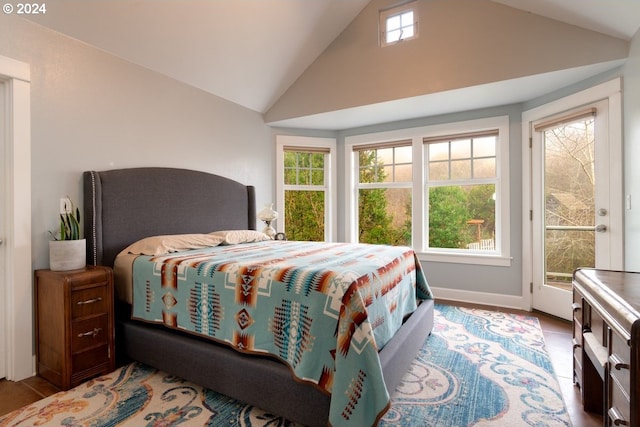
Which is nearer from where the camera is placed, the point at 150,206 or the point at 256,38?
the point at 150,206

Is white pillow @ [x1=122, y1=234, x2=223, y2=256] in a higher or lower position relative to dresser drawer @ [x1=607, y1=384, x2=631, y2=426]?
higher

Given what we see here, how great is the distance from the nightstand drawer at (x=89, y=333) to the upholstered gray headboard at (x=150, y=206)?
53 centimetres

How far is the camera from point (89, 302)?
2037 millimetres

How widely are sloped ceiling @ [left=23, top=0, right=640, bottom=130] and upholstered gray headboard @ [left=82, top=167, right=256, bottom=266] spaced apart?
3.43ft

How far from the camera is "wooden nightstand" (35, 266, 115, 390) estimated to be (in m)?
1.95

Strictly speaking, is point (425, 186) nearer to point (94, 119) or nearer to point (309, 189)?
point (309, 189)

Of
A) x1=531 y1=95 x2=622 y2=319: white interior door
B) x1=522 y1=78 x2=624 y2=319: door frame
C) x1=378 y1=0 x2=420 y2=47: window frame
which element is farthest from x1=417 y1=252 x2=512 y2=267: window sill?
x1=378 y1=0 x2=420 y2=47: window frame

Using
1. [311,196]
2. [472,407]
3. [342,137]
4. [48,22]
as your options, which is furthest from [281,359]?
[342,137]

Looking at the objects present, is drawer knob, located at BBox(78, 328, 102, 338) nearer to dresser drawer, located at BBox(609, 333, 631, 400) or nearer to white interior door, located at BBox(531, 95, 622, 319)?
dresser drawer, located at BBox(609, 333, 631, 400)

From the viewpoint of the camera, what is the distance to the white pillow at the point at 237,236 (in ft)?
9.77

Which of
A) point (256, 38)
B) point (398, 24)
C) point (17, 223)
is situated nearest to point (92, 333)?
point (17, 223)

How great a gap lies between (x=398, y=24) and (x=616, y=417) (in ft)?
12.1

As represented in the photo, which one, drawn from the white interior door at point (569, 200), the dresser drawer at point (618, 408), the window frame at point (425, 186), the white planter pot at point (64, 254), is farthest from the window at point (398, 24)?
the white planter pot at point (64, 254)

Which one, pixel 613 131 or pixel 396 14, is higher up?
pixel 396 14
